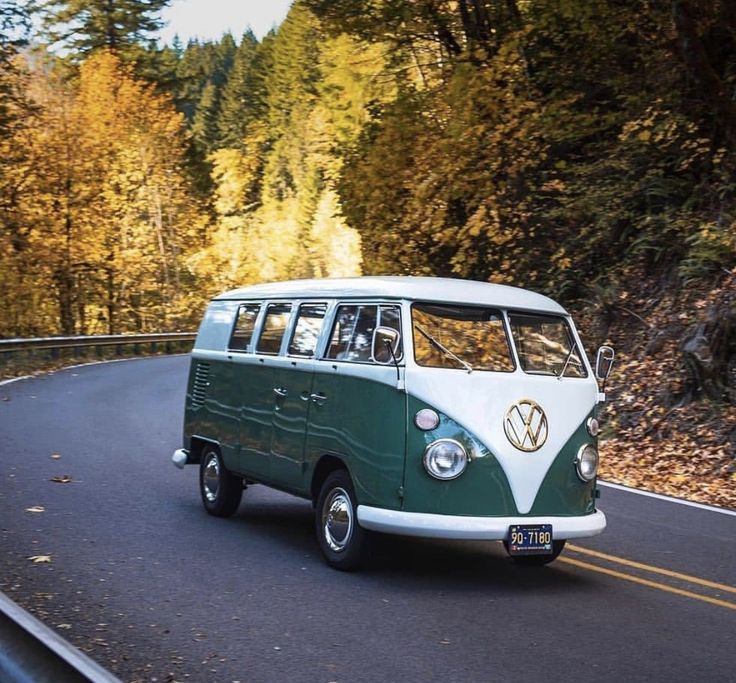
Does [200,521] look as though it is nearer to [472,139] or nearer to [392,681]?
[392,681]

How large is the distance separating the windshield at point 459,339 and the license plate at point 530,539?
118 centimetres

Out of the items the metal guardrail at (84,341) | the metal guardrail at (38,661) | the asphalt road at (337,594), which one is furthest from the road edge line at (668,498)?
the metal guardrail at (84,341)

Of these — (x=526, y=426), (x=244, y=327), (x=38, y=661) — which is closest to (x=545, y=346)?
(x=526, y=426)

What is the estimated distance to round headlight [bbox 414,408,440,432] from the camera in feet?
26.6

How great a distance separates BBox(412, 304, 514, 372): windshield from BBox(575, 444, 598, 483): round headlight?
2.63ft

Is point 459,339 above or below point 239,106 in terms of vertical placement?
below

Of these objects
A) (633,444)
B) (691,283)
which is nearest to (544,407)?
(633,444)

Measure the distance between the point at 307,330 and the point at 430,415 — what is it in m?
1.92

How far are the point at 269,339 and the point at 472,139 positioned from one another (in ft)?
42.5

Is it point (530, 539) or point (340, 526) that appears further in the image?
point (340, 526)

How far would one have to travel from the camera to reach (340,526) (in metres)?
8.72

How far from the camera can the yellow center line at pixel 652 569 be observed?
8.50m

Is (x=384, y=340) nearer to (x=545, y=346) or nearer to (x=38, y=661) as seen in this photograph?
(x=545, y=346)

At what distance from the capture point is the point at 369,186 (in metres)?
24.5
